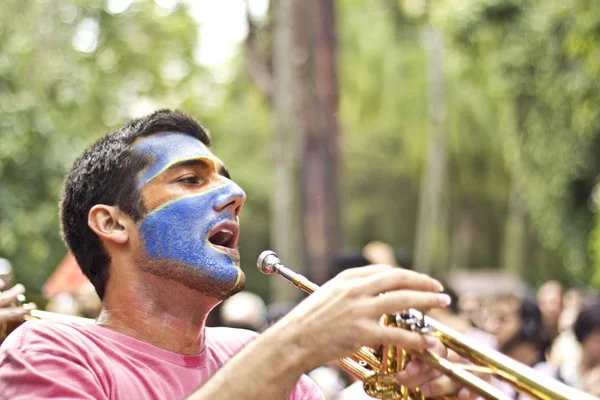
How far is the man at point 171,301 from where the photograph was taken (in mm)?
1896

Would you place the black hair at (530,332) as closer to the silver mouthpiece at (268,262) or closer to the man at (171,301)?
the man at (171,301)

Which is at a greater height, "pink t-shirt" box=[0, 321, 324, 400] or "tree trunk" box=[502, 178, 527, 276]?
"pink t-shirt" box=[0, 321, 324, 400]

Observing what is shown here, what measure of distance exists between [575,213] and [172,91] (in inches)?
395

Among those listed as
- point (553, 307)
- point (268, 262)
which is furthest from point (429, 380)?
point (553, 307)

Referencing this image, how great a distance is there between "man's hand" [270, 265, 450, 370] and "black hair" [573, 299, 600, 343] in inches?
146

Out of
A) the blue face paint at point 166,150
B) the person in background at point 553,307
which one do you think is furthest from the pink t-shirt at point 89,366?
the person in background at point 553,307

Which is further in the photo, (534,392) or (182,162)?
(182,162)

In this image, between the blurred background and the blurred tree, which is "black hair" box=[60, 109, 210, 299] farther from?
the blurred tree

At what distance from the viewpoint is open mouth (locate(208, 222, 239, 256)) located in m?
2.47

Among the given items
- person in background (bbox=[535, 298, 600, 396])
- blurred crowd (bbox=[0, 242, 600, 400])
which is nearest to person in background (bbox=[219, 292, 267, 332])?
blurred crowd (bbox=[0, 242, 600, 400])

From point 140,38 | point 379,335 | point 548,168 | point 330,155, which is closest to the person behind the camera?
point 379,335

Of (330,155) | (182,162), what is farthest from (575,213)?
(182,162)

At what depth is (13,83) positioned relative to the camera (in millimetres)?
8359

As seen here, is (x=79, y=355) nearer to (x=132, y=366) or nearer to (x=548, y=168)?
(x=132, y=366)
